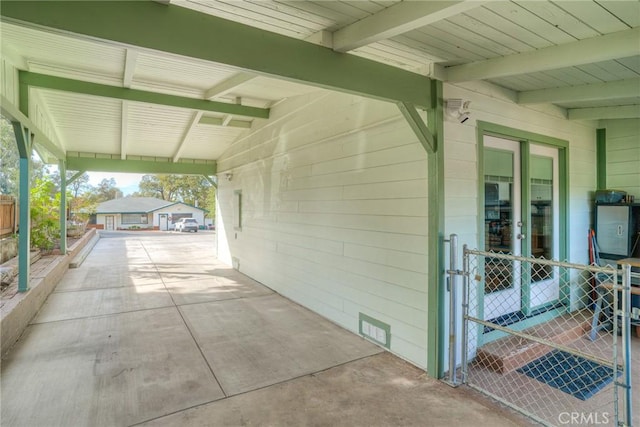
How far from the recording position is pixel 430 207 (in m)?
3.04

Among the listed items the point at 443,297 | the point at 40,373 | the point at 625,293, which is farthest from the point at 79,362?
the point at 625,293

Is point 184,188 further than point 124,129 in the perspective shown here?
Yes

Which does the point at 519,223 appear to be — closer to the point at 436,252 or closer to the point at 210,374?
the point at 436,252

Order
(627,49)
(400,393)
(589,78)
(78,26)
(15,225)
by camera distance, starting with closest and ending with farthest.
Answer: (78,26), (627,49), (400,393), (589,78), (15,225)

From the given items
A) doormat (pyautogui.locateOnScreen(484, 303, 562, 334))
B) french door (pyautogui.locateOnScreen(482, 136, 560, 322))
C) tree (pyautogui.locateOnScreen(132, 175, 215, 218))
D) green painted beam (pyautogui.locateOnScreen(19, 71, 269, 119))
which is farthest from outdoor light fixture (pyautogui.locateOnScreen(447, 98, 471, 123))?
tree (pyautogui.locateOnScreen(132, 175, 215, 218))

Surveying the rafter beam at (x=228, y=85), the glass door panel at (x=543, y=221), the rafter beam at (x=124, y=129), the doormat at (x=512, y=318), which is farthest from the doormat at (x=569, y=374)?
the rafter beam at (x=124, y=129)

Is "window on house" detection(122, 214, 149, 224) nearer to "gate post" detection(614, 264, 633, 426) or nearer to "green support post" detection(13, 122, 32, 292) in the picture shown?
"green support post" detection(13, 122, 32, 292)

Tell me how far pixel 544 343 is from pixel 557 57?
206 cm

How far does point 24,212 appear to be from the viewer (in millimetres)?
4578

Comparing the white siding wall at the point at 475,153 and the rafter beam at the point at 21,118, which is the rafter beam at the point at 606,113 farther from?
the rafter beam at the point at 21,118

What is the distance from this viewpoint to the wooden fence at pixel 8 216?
21.3 feet

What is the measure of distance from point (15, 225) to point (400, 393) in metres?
8.76

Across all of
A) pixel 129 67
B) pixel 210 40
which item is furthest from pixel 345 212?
pixel 129 67

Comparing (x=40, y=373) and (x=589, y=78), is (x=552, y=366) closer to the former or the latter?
(x=589, y=78)
